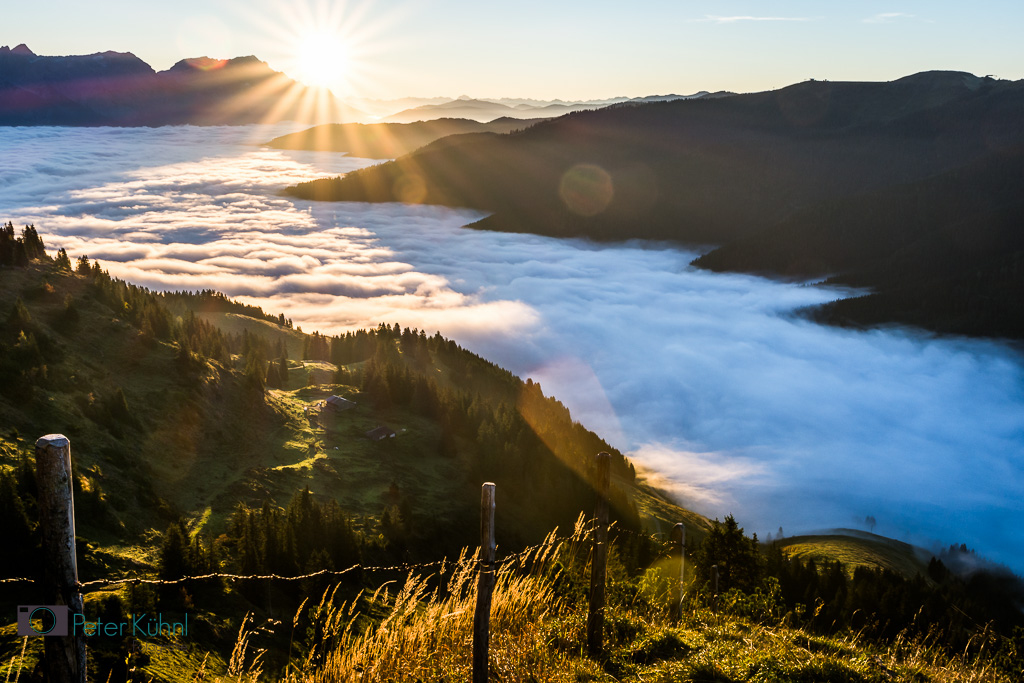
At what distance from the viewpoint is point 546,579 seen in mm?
14469

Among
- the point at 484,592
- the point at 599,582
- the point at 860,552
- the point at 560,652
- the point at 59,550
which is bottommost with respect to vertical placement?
the point at 860,552

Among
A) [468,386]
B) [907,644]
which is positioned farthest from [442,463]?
[907,644]

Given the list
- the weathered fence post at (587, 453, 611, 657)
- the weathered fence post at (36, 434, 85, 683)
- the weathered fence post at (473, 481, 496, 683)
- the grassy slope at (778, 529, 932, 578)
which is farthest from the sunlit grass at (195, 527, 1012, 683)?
the grassy slope at (778, 529, 932, 578)

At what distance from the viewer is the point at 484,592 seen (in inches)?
381

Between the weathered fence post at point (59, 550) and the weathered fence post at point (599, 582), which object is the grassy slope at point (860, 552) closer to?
the weathered fence post at point (599, 582)

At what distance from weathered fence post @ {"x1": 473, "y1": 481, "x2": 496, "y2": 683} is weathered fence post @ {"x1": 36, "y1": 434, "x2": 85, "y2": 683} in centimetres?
497

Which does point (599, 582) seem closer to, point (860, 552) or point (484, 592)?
point (484, 592)

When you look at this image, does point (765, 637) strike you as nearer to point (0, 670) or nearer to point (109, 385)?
point (0, 670)

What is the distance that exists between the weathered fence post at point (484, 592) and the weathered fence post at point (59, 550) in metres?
4.97

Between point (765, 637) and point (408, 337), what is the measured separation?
116 meters

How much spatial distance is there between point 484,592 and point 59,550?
213 inches

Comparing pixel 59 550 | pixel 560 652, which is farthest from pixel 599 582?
pixel 59 550

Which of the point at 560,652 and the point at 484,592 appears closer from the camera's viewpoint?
the point at 484,592

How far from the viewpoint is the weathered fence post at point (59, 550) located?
6367mm
